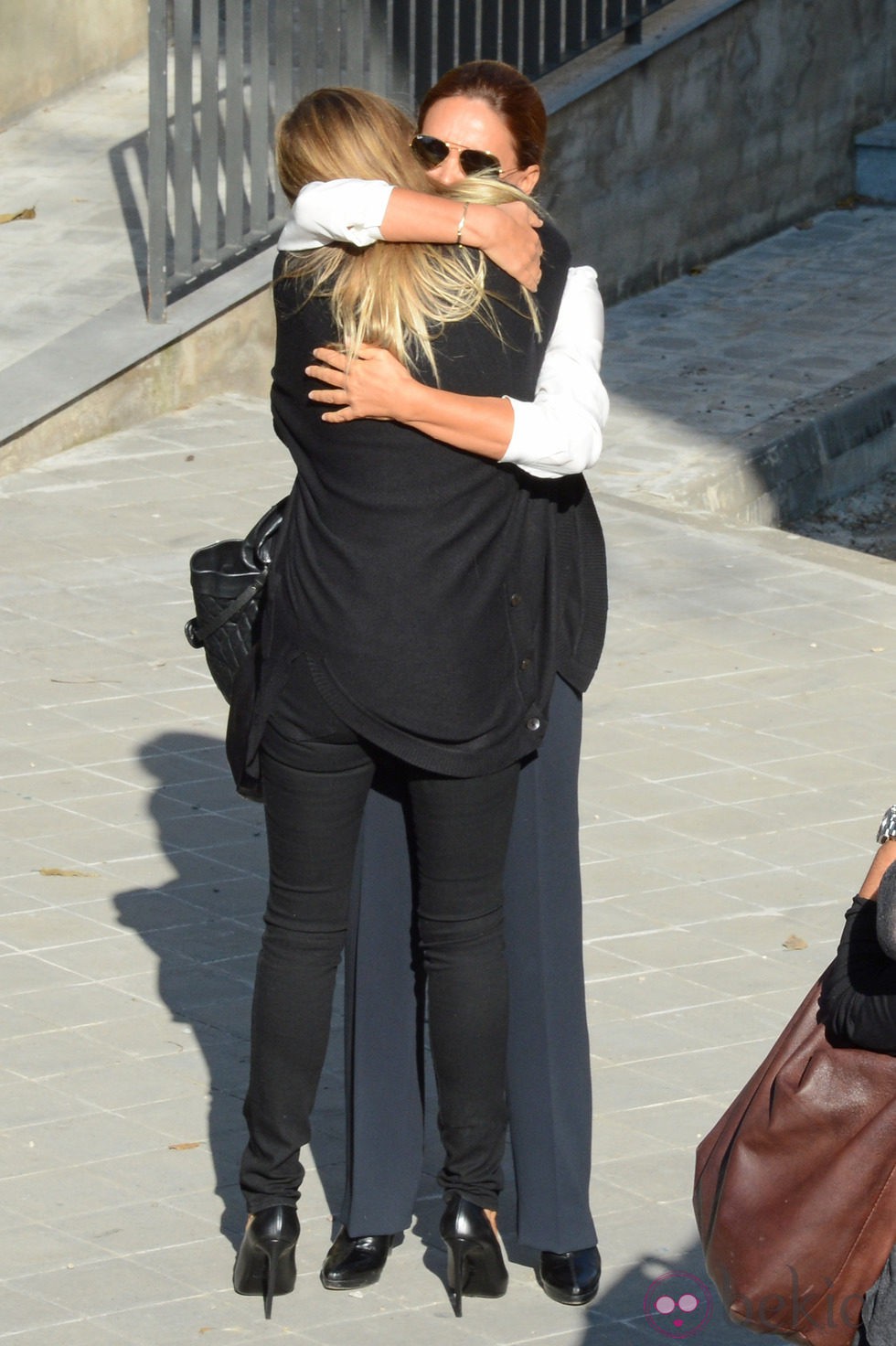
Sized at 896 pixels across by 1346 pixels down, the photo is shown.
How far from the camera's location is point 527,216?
10.9ft

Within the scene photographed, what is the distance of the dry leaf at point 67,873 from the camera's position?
17.7ft

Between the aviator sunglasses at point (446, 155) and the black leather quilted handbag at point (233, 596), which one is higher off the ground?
the aviator sunglasses at point (446, 155)

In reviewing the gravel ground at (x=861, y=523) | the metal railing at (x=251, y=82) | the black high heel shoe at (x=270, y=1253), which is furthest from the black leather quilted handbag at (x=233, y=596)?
the gravel ground at (x=861, y=523)

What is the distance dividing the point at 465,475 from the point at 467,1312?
138 centimetres

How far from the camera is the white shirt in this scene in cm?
319

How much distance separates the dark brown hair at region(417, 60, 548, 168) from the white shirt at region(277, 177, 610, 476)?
0.24 meters

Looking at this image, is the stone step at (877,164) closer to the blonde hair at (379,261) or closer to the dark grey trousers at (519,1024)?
the dark grey trousers at (519,1024)

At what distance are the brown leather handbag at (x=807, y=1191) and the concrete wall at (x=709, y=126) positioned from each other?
29.5ft

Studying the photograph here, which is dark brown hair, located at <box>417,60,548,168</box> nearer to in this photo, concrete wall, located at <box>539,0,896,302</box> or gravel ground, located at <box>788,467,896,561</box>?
gravel ground, located at <box>788,467,896,561</box>

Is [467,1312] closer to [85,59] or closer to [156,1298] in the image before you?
[156,1298]

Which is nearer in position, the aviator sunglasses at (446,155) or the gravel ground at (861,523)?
the aviator sunglasses at (446,155)

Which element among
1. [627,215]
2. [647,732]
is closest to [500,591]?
[647,732]

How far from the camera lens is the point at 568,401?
3365 mm

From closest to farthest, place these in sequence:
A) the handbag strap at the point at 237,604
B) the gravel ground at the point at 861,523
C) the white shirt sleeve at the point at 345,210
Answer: the white shirt sleeve at the point at 345,210 < the handbag strap at the point at 237,604 < the gravel ground at the point at 861,523
